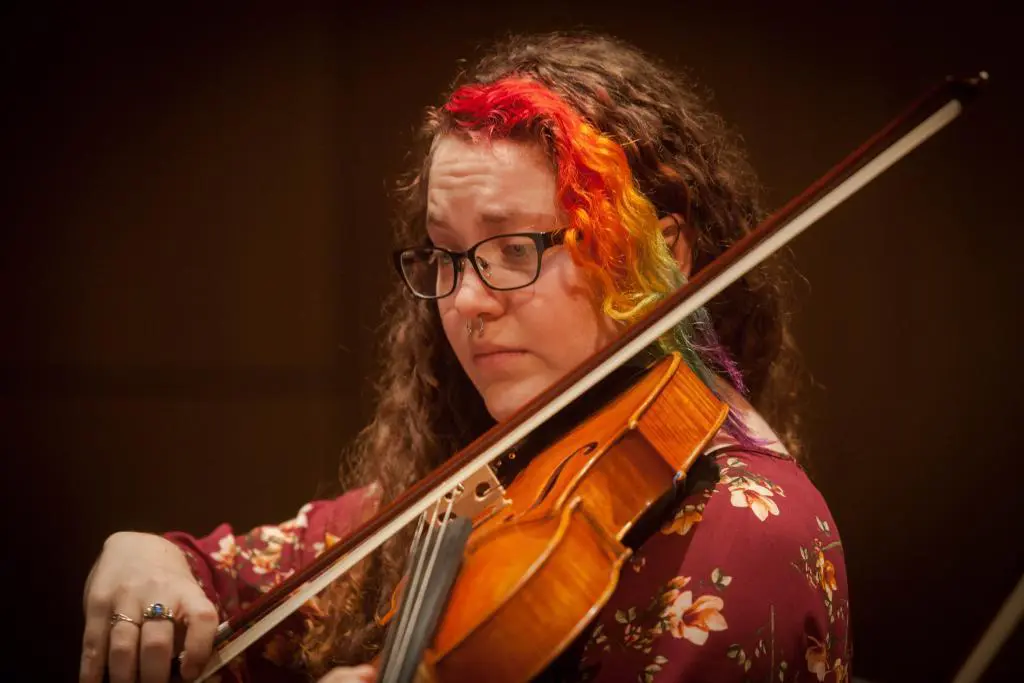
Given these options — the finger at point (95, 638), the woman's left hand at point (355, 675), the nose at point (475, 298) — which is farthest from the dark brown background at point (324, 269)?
the woman's left hand at point (355, 675)

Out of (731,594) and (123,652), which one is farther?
(123,652)

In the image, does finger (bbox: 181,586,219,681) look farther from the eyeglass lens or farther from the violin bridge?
the eyeglass lens

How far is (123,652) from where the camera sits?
881mm

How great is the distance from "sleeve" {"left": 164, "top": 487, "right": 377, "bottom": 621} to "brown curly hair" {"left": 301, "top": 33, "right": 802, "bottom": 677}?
0.21 feet

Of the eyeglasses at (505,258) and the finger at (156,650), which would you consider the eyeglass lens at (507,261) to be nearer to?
the eyeglasses at (505,258)

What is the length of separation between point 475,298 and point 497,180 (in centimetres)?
13

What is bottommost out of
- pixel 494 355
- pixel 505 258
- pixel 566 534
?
pixel 566 534

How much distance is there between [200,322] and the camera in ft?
5.81

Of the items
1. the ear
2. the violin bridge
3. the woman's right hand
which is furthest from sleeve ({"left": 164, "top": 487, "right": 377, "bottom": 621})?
the ear

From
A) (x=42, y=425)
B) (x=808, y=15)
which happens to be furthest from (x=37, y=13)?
(x=808, y=15)

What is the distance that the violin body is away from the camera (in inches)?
27.3

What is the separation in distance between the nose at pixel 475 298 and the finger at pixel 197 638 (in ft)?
1.35

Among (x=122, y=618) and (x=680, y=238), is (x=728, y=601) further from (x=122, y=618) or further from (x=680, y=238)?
(x=122, y=618)

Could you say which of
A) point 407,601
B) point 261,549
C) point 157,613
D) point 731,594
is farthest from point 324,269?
point 731,594
